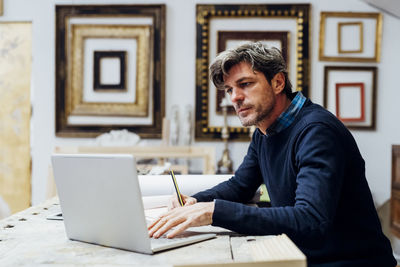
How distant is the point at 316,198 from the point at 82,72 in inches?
104

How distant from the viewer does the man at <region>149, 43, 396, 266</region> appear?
3.41 feet

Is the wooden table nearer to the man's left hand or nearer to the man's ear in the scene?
the man's left hand

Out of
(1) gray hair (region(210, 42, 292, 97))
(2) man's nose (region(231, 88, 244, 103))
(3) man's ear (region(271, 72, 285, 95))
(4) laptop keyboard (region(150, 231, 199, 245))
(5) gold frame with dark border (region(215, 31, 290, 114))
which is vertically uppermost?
(5) gold frame with dark border (region(215, 31, 290, 114))

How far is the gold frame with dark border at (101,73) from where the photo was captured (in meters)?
3.29

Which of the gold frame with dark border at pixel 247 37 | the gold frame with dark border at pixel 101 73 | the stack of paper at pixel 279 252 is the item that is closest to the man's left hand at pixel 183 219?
the stack of paper at pixel 279 252

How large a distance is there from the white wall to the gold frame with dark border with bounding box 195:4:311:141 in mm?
50

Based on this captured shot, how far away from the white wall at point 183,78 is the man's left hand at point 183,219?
2281 mm

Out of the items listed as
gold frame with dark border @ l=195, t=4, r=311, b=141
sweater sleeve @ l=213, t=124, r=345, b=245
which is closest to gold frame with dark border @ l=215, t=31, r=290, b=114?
gold frame with dark border @ l=195, t=4, r=311, b=141

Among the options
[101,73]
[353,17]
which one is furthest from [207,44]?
[353,17]

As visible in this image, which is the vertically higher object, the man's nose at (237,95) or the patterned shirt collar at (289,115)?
the man's nose at (237,95)

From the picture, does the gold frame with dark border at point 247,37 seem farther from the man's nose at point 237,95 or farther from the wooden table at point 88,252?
the wooden table at point 88,252

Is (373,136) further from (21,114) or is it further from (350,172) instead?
(21,114)

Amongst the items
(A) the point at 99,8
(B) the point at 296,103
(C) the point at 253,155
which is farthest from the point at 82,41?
(B) the point at 296,103

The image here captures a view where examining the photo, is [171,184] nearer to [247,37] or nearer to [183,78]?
[183,78]
